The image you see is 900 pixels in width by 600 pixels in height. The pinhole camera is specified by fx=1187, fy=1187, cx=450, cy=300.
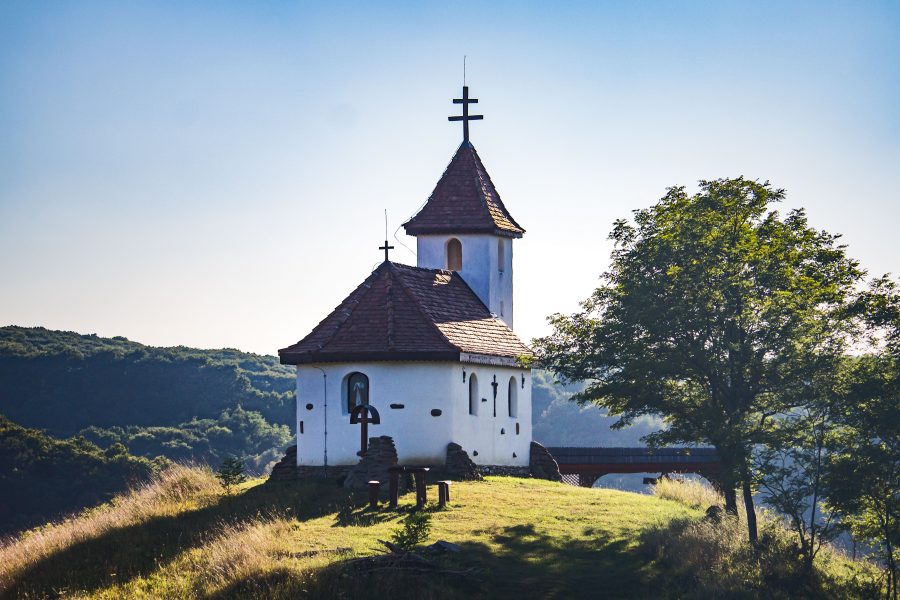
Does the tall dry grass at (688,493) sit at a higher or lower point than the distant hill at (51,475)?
higher

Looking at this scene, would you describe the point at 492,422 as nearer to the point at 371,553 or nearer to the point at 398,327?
the point at 398,327

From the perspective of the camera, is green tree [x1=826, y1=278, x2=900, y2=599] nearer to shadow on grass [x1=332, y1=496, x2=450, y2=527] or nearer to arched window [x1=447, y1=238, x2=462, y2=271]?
shadow on grass [x1=332, y1=496, x2=450, y2=527]

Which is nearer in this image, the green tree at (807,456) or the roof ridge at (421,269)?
the green tree at (807,456)

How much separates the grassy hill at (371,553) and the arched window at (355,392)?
12.8ft

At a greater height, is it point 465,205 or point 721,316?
point 465,205

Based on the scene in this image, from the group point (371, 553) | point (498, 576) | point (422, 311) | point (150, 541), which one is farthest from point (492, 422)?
point (498, 576)

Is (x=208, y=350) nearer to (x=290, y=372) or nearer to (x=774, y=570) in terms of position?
(x=290, y=372)

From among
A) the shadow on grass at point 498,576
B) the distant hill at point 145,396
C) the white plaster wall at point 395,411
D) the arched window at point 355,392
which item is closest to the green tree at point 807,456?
the shadow on grass at point 498,576

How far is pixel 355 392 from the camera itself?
1368 inches

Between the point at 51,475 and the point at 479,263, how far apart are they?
88.0ft

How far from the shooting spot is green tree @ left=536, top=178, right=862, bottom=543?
2814 centimetres

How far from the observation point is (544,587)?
22.1 metres

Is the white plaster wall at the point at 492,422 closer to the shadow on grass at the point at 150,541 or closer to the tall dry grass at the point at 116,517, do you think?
the shadow on grass at the point at 150,541

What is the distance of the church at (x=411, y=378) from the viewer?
3428cm
